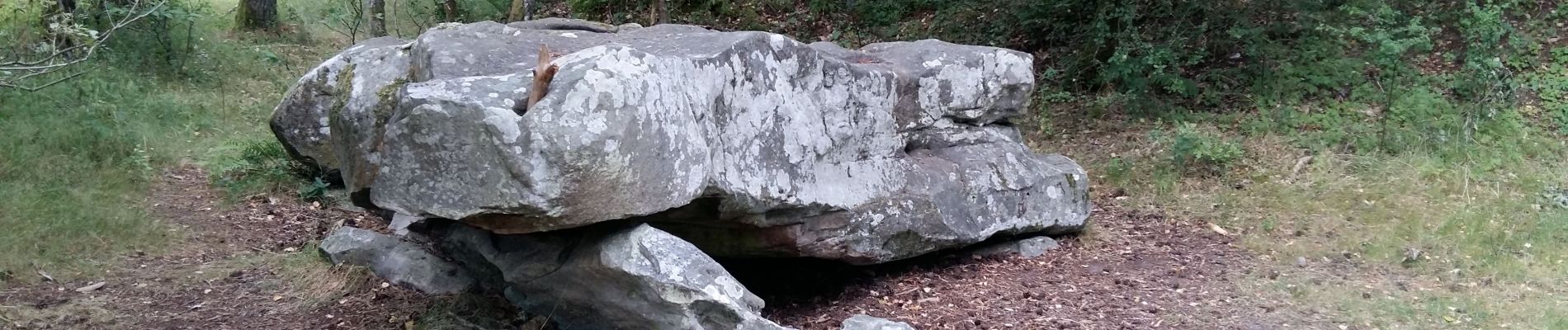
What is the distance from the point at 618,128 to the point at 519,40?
4.01ft

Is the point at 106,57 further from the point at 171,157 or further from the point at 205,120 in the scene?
the point at 171,157

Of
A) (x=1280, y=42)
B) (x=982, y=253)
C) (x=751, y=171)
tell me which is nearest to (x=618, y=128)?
(x=751, y=171)

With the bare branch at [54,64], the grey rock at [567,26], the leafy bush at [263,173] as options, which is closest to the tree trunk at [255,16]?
the bare branch at [54,64]

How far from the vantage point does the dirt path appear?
4.70 metres

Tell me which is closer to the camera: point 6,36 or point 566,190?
point 566,190

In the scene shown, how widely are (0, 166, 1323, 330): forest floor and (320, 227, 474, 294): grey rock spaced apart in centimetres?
8

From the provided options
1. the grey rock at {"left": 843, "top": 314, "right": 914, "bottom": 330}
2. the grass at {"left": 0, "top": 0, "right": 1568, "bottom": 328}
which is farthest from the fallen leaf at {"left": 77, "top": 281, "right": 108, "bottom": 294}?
the grey rock at {"left": 843, "top": 314, "right": 914, "bottom": 330}

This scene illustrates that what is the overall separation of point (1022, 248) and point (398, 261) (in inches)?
123

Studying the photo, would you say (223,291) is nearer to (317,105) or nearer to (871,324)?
(317,105)

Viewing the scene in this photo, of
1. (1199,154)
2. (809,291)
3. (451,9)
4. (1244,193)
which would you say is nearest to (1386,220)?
(1244,193)

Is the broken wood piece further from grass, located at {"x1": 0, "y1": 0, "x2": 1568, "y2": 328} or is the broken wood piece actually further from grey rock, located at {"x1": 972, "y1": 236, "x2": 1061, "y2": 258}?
grey rock, located at {"x1": 972, "y1": 236, "x2": 1061, "y2": 258}

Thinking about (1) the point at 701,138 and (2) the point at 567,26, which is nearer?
(1) the point at 701,138

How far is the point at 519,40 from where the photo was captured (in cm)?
458

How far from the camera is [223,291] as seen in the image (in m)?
5.20
